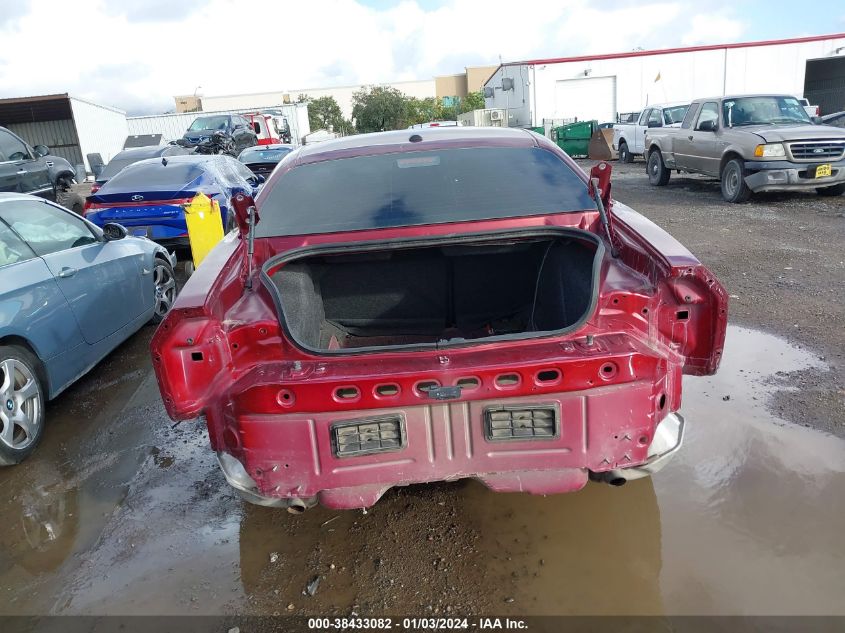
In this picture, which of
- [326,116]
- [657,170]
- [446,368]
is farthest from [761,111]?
[326,116]

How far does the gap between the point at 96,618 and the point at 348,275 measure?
6.54ft

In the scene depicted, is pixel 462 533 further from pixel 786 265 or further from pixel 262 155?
pixel 262 155

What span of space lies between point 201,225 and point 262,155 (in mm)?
8502

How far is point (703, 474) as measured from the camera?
3.26m

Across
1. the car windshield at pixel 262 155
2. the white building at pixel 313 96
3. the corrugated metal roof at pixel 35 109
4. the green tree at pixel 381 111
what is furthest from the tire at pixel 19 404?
the white building at pixel 313 96

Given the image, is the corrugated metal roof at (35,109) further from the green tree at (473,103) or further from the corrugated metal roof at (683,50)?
the green tree at (473,103)

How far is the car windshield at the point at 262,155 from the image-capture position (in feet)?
47.0

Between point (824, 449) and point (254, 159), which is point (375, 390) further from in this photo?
point (254, 159)

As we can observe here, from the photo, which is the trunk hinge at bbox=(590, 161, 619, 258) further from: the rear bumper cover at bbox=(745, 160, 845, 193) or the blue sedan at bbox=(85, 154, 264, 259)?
the rear bumper cover at bbox=(745, 160, 845, 193)

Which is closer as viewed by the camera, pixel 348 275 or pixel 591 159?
pixel 348 275

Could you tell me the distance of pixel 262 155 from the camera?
Answer: 14.7 meters

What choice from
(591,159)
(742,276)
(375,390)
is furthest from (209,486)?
(591,159)

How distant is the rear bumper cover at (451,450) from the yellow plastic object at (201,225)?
469cm

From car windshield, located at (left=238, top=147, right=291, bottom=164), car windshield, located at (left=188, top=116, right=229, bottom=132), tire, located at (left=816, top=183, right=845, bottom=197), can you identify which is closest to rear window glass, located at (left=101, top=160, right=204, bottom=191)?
car windshield, located at (left=238, top=147, right=291, bottom=164)
